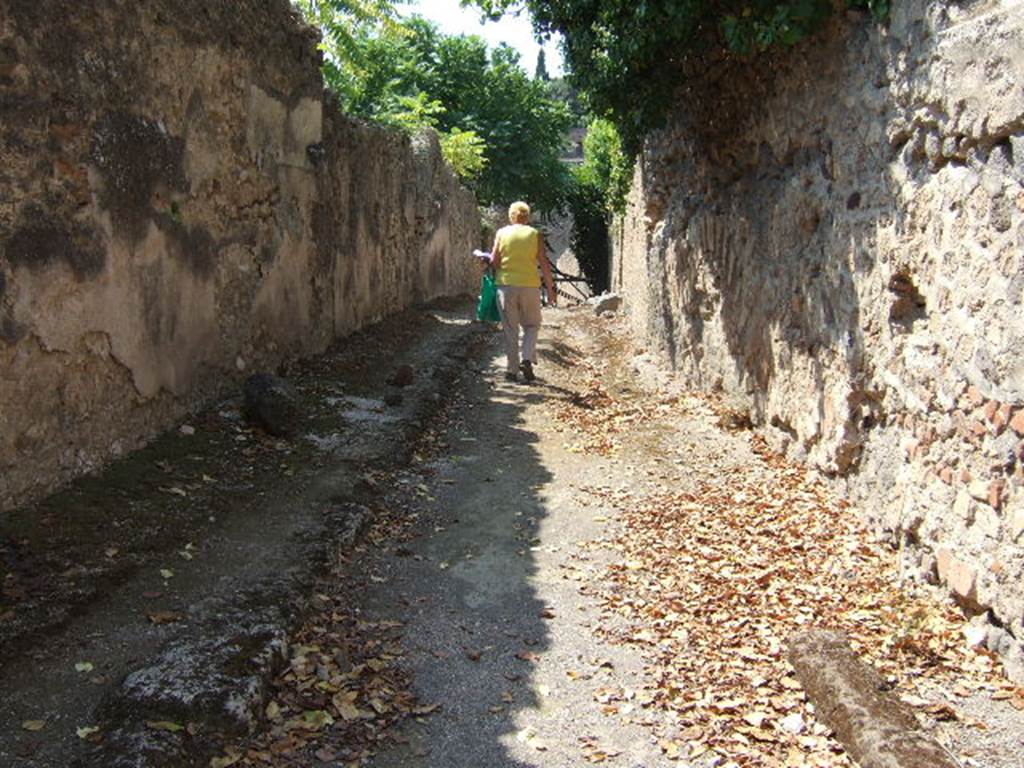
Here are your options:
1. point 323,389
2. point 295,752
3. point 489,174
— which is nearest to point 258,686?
point 295,752

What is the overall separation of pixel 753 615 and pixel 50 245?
129 inches

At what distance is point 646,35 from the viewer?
670cm

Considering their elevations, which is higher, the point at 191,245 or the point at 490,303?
the point at 191,245

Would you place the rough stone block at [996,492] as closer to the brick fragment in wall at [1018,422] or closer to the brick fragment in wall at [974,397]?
the brick fragment in wall at [1018,422]

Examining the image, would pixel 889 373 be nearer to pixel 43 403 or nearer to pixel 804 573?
pixel 804 573

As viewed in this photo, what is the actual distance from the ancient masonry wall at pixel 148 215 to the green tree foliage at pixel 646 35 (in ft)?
6.84

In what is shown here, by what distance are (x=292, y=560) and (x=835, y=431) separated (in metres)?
2.85

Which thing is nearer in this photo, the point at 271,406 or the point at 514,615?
the point at 514,615

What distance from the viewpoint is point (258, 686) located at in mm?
3092

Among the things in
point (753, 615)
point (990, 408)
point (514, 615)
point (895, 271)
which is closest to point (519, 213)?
point (895, 271)

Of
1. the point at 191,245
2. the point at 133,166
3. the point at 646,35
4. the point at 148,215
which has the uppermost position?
the point at 646,35

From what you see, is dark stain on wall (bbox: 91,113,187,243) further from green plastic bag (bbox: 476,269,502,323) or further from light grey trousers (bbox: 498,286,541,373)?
green plastic bag (bbox: 476,269,502,323)

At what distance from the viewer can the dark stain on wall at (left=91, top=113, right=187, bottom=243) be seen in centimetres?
450

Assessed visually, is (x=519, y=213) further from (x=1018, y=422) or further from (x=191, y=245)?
(x=1018, y=422)
